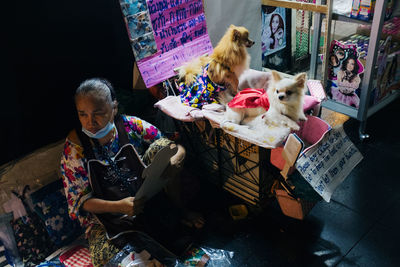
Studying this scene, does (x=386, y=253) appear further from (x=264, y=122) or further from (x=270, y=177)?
(x=264, y=122)

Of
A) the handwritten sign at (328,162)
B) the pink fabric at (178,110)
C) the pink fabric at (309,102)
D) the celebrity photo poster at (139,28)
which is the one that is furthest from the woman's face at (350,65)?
the celebrity photo poster at (139,28)

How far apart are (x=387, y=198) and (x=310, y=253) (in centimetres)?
89

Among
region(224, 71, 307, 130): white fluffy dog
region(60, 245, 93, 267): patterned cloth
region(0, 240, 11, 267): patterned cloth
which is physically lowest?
region(60, 245, 93, 267): patterned cloth

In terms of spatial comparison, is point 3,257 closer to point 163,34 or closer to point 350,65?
point 163,34

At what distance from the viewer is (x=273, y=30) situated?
14.1 feet

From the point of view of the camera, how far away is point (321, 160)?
79.4 inches

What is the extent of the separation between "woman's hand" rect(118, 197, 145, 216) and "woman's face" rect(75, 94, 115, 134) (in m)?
0.49

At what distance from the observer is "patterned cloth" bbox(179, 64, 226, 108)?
2.56 metres

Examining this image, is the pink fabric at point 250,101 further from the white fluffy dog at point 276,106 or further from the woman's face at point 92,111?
the woman's face at point 92,111

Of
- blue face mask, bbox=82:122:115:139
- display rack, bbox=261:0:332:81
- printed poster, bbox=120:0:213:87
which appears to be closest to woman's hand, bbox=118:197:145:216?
blue face mask, bbox=82:122:115:139

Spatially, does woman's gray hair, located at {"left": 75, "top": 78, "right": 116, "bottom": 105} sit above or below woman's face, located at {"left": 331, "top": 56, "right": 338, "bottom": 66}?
above

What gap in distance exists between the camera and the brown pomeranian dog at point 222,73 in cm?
256

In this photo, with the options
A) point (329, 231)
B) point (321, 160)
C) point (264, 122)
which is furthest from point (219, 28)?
point (329, 231)

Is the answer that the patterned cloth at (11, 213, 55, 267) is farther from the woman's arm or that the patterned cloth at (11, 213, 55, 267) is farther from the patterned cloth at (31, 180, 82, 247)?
Answer: the woman's arm
